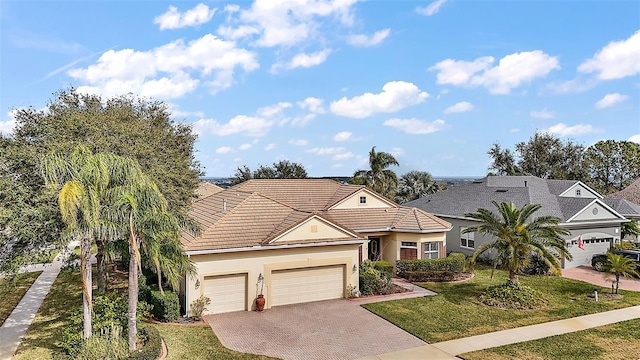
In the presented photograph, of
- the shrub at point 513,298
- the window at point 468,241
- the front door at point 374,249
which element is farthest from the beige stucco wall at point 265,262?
the window at point 468,241

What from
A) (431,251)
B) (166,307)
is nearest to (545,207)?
(431,251)

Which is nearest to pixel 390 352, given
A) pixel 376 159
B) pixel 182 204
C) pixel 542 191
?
pixel 182 204

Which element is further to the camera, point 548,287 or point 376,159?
point 376,159

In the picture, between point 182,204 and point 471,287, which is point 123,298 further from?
point 471,287

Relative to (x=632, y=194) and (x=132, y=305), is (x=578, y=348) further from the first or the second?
(x=632, y=194)

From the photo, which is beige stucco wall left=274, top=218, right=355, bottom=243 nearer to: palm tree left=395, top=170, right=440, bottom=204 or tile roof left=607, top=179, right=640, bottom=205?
palm tree left=395, top=170, right=440, bottom=204

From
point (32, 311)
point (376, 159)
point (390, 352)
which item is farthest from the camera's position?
point (376, 159)

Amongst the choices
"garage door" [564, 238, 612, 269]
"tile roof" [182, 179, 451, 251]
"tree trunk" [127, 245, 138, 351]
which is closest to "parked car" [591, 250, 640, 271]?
"garage door" [564, 238, 612, 269]
